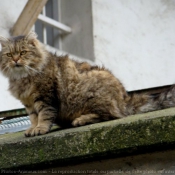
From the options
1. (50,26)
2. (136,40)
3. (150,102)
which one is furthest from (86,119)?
(136,40)

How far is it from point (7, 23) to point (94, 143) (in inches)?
130

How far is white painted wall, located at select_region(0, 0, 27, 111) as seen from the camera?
4688 mm

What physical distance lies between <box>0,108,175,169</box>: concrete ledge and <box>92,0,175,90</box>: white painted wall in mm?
3835

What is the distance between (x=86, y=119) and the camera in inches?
100

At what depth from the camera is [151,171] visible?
172 centimetres

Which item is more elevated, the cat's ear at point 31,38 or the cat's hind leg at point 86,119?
the cat's ear at point 31,38

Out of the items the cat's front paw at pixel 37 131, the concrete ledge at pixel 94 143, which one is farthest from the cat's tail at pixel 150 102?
the concrete ledge at pixel 94 143

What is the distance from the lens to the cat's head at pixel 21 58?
2779 millimetres

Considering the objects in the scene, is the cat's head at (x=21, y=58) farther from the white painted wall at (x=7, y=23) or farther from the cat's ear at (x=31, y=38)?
the white painted wall at (x=7, y=23)

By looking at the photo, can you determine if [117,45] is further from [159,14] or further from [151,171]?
[151,171]

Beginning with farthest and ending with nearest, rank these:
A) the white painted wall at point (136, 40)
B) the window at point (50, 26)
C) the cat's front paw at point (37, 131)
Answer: the white painted wall at point (136, 40) < the window at point (50, 26) < the cat's front paw at point (37, 131)

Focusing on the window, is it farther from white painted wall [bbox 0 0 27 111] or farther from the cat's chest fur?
the cat's chest fur

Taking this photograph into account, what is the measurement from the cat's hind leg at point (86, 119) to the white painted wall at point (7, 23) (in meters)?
2.21

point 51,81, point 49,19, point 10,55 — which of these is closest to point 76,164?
point 51,81
